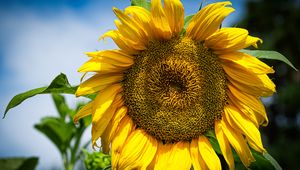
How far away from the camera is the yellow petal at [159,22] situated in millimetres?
1545

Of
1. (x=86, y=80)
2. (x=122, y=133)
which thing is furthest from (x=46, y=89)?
(x=122, y=133)

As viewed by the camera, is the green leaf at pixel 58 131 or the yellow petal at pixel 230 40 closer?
the yellow petal at pixel 230 40

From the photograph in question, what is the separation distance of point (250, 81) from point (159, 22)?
329mm

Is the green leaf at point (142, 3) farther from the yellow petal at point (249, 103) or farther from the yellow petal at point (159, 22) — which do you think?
the yellow petal at point (249, 103)

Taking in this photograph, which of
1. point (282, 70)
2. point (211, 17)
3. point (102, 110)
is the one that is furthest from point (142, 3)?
point (282, 70)

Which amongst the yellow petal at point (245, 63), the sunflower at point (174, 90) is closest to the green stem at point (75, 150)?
the sunflower at point (174, 90)

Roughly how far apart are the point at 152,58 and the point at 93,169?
2.09ft

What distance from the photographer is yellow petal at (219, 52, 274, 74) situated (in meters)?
1.55

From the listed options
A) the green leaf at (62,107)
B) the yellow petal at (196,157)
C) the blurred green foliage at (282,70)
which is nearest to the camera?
the yellow petal at (196,157)

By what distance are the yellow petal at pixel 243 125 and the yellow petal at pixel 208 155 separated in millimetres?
101

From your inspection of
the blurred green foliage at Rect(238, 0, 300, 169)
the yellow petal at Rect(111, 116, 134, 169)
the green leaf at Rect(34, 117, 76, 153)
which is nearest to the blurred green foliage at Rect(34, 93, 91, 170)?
the green leaf at Rect(34, 117, 76, 153)

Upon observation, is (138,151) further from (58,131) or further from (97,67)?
(58,131)

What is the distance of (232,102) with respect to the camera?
169 centimetres

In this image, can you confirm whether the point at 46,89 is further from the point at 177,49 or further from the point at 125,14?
the point at 177,49
